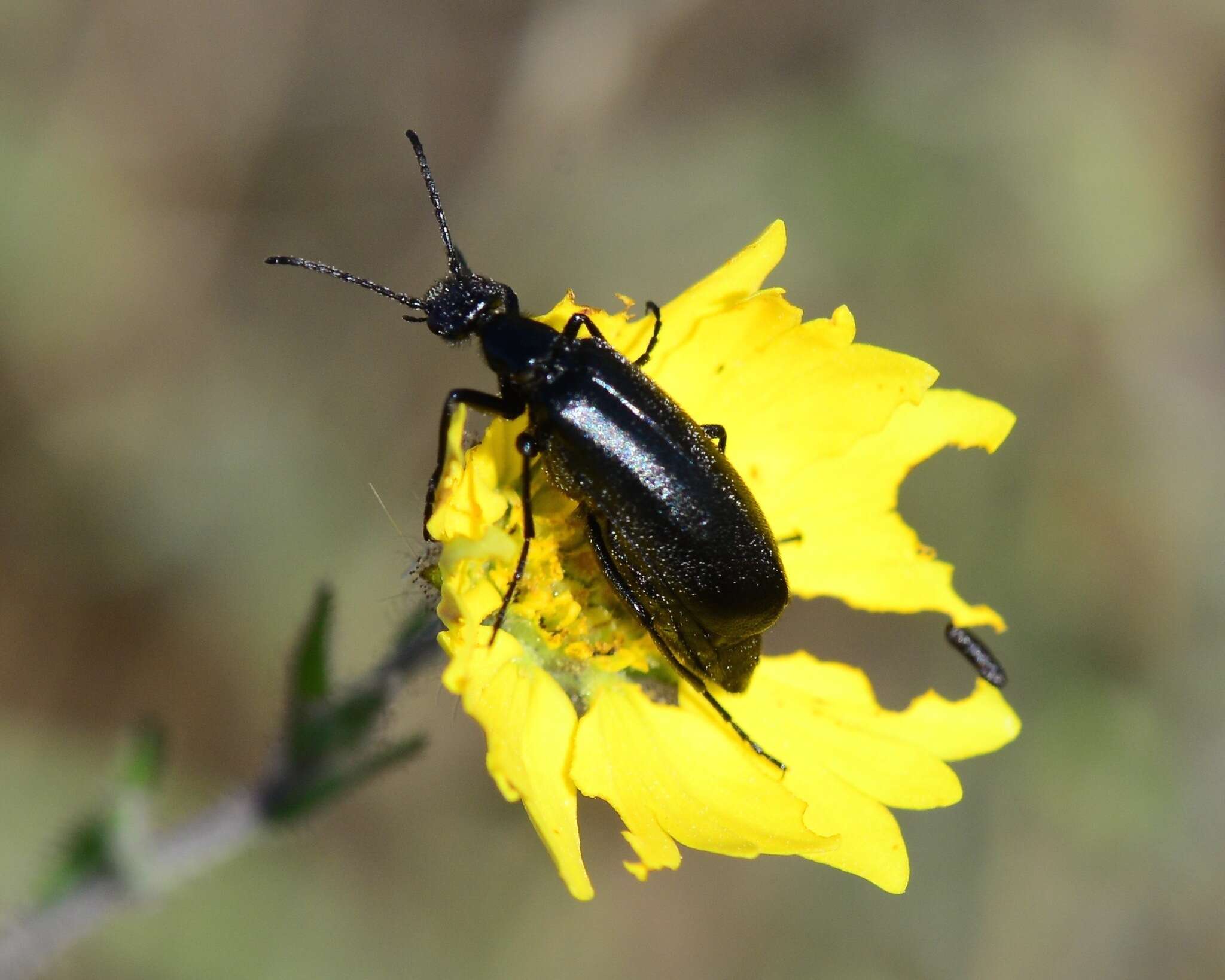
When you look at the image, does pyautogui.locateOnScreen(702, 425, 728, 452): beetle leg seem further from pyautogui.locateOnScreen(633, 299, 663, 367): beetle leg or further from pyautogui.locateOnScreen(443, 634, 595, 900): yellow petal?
pyautogui.locateOnScreen(443, 634, 595, 900): yellow petal

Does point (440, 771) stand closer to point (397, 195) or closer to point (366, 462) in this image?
point (366, 462)

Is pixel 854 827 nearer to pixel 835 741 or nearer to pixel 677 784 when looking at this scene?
pixel 835 741

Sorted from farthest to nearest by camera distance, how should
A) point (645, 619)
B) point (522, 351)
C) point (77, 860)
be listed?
point (77, 860), point (522, 351), point (645, 619)

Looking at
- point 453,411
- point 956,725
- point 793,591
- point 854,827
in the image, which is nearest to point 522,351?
point 453,411

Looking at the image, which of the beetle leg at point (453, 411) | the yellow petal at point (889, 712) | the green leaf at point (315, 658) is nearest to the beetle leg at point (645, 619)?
the yellow petal at point (889, 712)

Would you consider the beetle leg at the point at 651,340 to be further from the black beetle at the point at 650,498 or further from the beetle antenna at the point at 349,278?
the beetle antenna at the point at 349,278

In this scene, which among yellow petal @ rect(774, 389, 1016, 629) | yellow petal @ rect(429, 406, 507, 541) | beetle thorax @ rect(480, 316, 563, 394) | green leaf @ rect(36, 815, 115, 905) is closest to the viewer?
yellow petal @ rect(429, 406, 507, 541)

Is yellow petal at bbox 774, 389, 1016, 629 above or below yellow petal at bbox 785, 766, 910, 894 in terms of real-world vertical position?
above

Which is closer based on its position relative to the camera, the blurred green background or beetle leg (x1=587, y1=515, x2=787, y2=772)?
beetle leg (x1=587, y1=515, x2=787, y2=772)

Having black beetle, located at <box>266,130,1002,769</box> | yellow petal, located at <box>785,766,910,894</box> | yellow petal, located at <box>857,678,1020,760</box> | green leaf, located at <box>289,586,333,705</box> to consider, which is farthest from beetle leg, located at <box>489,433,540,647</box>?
yellow petal, located at <box>857,678,1020,760</box>
